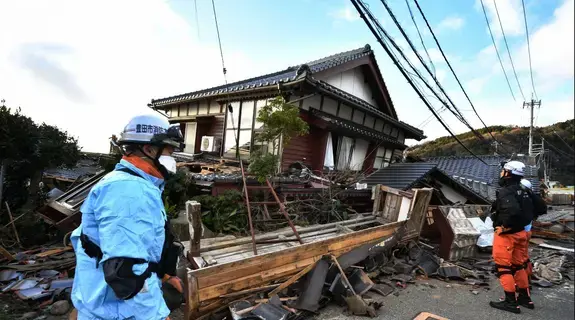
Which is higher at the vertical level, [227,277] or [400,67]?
[400,67]

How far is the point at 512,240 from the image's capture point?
195 inches

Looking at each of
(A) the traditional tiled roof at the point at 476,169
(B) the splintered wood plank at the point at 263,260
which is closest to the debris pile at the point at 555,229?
(A) the traditional tiled roof at the point at 476,169

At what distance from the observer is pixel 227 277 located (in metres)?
3.97

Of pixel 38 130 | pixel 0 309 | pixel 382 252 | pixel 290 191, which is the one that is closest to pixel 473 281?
pixel 382 252

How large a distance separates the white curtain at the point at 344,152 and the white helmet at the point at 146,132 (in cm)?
957

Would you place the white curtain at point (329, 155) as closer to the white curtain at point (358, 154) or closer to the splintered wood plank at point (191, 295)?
the white curtain at point (358, 154)

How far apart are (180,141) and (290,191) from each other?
17.4 ft

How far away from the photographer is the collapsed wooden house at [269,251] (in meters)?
3.81

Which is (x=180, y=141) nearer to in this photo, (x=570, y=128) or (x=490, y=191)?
(x=490, y=191)

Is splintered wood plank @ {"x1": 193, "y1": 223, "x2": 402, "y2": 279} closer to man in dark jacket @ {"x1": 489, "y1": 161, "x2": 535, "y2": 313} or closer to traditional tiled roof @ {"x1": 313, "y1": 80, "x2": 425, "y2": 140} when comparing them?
man in dark jacket @ {"x1": 489, "y1": 161, "x2": 535, "y2": 313}

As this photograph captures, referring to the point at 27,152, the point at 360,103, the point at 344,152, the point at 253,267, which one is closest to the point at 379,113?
the point at 360,103

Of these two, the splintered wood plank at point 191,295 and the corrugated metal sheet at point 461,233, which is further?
the corrugated metal sheet at point 461,233

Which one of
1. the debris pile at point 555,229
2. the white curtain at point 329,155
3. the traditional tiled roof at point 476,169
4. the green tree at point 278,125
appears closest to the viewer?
the green tree at point 278,125

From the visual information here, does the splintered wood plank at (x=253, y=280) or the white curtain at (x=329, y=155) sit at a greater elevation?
the white curtain at (x=329, y=155)
